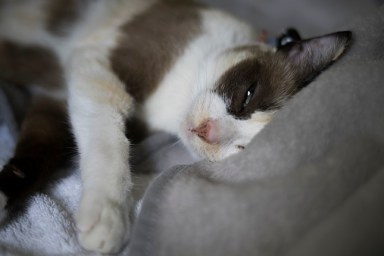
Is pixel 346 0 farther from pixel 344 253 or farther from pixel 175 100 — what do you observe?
pixel 344 253

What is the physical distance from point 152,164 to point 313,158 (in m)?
0.54

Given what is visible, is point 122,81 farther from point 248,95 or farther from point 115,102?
point 248,95

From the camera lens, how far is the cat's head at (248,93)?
109 centimetres

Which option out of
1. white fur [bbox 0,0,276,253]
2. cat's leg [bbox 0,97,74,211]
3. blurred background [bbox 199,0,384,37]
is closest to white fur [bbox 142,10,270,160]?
white fur [bbox 0,0,276,253]

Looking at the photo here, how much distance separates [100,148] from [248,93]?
45cm

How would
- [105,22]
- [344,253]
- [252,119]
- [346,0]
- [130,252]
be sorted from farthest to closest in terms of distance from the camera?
[346,0], [105,22], [252,119], [130,252], [344,253]

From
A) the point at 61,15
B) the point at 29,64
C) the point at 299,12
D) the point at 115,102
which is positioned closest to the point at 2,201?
the point at 115,102

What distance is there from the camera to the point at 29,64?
1.49 meters

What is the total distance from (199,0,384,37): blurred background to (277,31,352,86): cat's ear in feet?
2.87

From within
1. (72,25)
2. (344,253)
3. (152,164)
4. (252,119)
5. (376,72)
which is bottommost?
(152,164)

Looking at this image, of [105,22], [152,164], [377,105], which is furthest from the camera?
[105,22]

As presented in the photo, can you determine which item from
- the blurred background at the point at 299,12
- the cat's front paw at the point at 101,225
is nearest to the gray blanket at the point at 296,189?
the cat's front paw at the point at 101,225

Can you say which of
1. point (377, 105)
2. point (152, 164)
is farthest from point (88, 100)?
point (377, 105)

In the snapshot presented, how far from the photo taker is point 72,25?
150 centimetres
